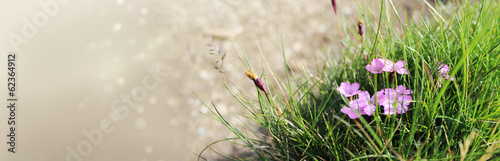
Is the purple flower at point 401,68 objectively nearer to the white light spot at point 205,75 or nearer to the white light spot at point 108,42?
the white light spot at point 205,75

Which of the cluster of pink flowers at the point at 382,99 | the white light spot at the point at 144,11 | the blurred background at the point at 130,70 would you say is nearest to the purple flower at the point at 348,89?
the cluster of pink flowers at the point at 382,99

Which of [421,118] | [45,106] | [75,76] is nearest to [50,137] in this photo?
[45,106]

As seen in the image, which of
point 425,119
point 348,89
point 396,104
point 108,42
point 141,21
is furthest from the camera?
point 141,21

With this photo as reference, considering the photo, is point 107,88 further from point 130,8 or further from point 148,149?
point 130,8

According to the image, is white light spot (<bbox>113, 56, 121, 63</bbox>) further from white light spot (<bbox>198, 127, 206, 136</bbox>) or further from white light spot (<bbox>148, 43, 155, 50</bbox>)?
white light spot (<bbox>198, 127, 206, 136</bbox>)

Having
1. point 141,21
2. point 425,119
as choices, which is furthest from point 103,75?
point 425,119

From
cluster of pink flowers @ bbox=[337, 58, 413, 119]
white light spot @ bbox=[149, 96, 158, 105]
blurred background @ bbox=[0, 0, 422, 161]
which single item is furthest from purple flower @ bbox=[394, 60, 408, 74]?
white light spot @ bbox=[149, 96, 158, 105]
